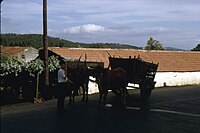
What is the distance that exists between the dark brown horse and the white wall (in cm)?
1401

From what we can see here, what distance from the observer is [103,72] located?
48.9 feet

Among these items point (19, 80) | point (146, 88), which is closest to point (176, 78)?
point (146, 88)

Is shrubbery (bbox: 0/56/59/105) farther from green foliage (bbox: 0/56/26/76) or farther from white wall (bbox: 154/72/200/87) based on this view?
white wall (bbox: 154/72/200/87)

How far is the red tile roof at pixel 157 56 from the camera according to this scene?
28.8 m

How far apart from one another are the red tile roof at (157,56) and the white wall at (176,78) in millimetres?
371

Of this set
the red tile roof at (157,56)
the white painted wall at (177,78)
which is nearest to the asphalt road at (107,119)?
the red tile roof at (157,56)

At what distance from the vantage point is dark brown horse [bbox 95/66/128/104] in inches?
582

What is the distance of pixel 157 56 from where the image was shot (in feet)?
114

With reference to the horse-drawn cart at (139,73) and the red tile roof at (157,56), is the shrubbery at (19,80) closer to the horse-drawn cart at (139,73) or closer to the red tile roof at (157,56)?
the horse-drawn cart at (139,73)

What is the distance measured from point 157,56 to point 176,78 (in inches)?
145

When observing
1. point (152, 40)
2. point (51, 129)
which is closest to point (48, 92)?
point (51, 129)

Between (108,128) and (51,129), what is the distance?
1573 mm

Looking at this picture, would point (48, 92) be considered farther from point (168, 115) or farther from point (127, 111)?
point (168, 115)

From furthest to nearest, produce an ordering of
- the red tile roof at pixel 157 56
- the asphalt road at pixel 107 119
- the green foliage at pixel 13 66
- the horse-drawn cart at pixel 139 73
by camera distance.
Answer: the red tile roof at pixel 157 56, the horse-drawn cart at pixel 139 73, the green foliage at pixel 13 66, the asphalt road at pixel 107 119
